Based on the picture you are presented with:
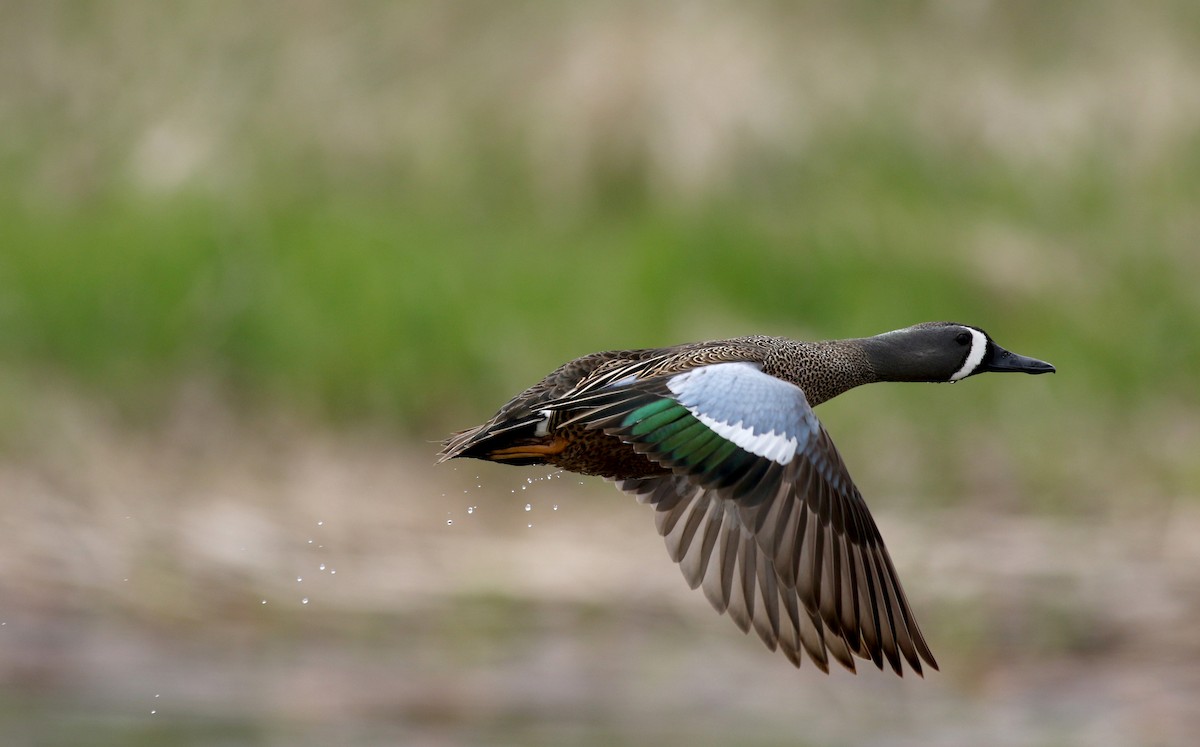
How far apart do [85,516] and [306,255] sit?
2053 millimetres

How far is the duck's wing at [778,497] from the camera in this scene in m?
5.64

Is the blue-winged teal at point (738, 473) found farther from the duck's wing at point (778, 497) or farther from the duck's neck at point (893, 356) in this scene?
the duck's neck at point (893, 356)

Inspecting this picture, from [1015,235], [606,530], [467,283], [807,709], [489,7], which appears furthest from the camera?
[489,7]

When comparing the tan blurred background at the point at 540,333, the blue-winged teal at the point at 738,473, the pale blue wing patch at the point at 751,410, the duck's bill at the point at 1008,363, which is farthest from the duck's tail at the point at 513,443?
the tan blurred background at the point at 540,333

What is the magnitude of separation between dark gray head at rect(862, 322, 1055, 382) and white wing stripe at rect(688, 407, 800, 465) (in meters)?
0.80

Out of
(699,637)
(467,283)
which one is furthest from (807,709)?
(467,283)

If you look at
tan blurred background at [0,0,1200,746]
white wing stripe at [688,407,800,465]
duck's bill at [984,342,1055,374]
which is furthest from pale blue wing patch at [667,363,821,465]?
tan blurred background at [0,0,1200,746]

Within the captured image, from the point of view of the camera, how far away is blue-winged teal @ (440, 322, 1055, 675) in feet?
18.5

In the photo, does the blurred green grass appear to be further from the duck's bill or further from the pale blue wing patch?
the pale blue wing patch

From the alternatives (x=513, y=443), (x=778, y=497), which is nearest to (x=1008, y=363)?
(x=778, y=497)

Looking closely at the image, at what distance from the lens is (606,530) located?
36.6 ft

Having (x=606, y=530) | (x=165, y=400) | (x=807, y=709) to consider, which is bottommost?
(x=807, y=709)

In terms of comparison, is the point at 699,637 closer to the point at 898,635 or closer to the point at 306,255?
the point at 306,255

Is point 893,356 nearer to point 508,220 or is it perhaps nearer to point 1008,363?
point 1008,363
